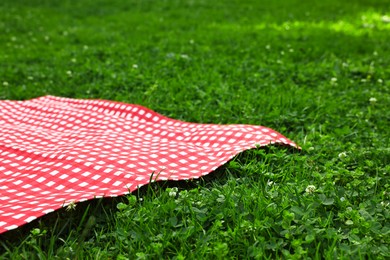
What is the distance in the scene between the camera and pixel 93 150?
3.12m

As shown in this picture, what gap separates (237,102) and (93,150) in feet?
5.16

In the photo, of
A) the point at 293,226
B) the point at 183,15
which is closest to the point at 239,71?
the point at 293,226

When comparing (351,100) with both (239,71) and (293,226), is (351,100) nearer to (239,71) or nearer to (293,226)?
(239,71)

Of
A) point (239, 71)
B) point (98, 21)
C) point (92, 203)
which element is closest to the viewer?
point (92, 203)

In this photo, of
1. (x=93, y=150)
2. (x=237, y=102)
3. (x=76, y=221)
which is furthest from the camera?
(x=237, y=102)

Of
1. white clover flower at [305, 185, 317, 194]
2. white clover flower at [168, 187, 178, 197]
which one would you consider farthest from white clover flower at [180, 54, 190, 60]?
white clover flower at [305, 185, 317, 194]

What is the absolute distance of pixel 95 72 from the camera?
5.40 metres

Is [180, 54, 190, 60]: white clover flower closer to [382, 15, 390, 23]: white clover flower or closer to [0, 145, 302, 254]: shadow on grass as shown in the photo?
[0, 145, 302, 254]: shadow on grass

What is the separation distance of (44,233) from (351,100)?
3.02 m

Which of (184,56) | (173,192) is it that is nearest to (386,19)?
(184,56)

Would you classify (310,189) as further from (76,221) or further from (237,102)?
(237,102)

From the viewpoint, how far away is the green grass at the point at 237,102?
220 cm

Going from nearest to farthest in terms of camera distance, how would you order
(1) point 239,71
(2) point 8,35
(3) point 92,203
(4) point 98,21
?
(3) point 92,203, (1) point 239,71, (2) point 8,35, (4) point 98,21

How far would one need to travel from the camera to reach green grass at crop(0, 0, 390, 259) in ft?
7.21
